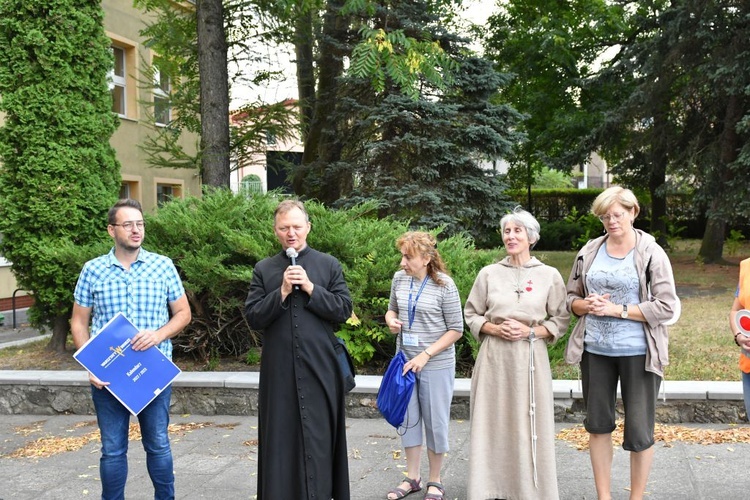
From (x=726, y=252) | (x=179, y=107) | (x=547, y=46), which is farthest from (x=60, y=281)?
(x=726, y=252)

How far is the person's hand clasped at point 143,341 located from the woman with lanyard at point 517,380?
185 centimetres

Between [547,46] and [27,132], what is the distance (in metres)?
15.4

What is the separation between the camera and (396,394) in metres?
4.73

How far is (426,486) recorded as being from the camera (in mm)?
5059

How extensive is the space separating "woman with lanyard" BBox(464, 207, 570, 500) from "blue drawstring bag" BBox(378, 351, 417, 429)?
418mm

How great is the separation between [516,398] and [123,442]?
2235 mm

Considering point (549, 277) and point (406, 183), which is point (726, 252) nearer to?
point (406, 183)

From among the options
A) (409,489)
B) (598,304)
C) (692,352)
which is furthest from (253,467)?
(692,352)

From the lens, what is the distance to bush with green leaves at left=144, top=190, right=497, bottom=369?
25.0 ft

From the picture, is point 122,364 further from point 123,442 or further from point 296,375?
point 296,375

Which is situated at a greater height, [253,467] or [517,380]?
[517,380]

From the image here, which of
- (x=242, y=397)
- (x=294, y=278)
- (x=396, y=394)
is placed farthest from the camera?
(x=242, y=397)

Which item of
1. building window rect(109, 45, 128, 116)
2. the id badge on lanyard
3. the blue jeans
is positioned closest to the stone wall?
the id badge on lanyard

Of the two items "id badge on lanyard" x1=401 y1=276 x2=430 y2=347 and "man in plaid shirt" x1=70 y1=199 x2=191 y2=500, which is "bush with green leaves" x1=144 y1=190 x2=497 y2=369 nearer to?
"id badge on lanyard" x1=401 y1=276 x2=430 y2=347
